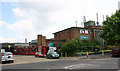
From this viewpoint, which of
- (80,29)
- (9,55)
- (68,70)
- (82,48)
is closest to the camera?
(68,70)

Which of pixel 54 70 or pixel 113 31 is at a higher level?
pixel 113 31

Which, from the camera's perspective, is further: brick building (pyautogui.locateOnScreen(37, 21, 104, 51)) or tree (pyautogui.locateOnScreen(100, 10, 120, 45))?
brick building (pyautogui.locateOnScreen(37, 21, 104, 51))

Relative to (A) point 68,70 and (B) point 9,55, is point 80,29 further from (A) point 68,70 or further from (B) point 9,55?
(A) point 68,70

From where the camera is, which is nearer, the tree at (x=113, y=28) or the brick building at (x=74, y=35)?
the tree at (x=113, y=28)

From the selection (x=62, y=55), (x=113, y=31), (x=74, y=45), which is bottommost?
(x=62, y=55)

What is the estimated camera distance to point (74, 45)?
95.8 ft

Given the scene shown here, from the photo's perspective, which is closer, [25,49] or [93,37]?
[93,37]

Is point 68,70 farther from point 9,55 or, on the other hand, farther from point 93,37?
point 93,37

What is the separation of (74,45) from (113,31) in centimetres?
836

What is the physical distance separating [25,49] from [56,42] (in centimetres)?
1639

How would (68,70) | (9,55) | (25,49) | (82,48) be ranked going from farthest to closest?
1. (25,49)
2. (82,48)
3. (9,55)
4. (68,70)

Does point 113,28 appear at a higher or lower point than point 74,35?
higher

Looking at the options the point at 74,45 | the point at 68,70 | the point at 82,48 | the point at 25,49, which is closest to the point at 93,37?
the point at 82,48

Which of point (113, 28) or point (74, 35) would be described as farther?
point (74, 35)
